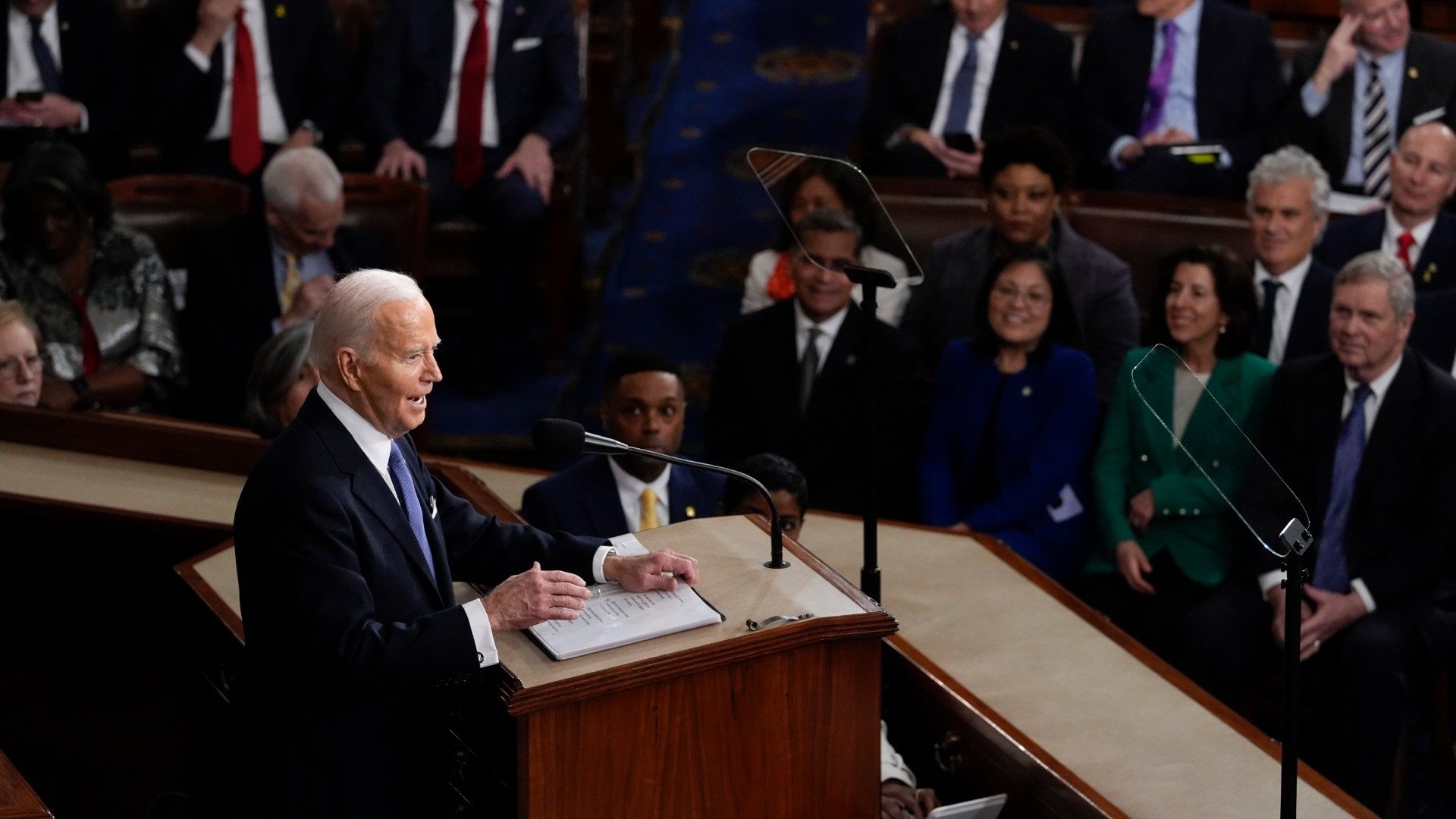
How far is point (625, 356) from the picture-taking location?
3.55 m

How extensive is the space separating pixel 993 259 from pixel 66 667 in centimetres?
231

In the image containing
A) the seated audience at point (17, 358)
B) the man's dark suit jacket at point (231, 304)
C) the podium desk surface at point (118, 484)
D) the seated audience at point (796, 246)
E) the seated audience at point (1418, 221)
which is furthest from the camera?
the man's dark suit jacket at point (231, 304)

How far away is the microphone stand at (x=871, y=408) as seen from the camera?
2730 mm

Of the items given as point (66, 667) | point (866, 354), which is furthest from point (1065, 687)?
point (66, 667)

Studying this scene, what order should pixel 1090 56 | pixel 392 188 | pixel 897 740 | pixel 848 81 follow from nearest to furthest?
pixel 897 740 < pixel 392 188 < pixel 1090 56 < pixel 848 81

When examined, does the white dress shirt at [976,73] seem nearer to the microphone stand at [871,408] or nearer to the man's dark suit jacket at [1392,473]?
the man's dark suit jacket at [1392,473]

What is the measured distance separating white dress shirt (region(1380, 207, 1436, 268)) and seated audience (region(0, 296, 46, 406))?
10.2 feet

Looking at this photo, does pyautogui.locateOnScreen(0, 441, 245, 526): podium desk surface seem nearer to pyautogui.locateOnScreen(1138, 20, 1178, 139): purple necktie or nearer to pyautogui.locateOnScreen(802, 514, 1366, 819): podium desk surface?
pyautogui.locateOnScreen(802, 514, 1366, 819): podium desk surface

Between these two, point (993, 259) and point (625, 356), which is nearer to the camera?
point (625, 356)

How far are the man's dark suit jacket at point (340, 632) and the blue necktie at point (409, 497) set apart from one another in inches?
0.7

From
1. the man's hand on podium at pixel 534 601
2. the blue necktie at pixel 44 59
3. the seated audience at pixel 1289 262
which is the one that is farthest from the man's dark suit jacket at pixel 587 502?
the blue necktie at pixel 44 59

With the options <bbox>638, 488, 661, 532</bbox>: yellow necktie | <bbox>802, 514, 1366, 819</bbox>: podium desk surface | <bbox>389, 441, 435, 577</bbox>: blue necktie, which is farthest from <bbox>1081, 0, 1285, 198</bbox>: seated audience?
<bbox>389, 441, 435, 577</bbox>: blue necktie

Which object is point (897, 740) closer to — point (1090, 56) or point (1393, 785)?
point (1393, 785)

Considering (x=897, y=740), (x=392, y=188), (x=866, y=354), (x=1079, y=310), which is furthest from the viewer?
(x=392, y=188)
